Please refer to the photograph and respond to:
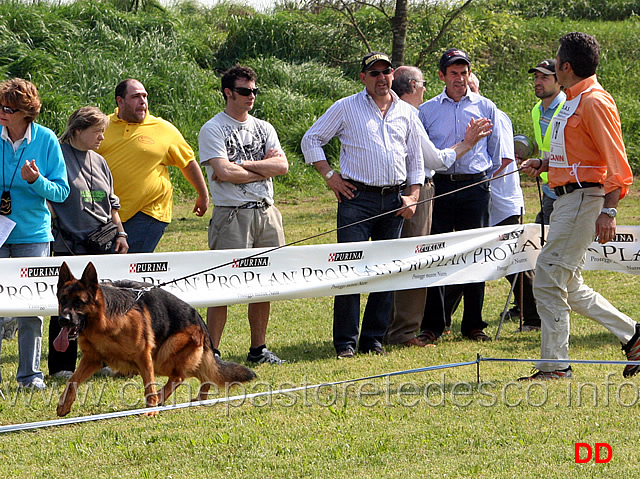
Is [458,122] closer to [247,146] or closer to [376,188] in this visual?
[376,188]

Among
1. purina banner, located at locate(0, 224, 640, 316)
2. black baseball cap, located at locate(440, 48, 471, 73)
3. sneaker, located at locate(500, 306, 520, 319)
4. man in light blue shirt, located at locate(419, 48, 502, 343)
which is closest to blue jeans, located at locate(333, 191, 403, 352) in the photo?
purina banner, located at locate(0, 224, 640, 316)

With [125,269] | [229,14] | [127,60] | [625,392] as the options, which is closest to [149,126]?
[125,269]

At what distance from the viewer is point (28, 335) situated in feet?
20.2

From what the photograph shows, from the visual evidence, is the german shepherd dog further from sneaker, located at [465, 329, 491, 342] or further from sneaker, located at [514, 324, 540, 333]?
sneaker, located at [514, 324, 540, 333]

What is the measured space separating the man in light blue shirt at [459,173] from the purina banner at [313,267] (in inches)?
10.3

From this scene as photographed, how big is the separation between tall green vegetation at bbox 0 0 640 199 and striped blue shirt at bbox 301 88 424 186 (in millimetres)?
10925

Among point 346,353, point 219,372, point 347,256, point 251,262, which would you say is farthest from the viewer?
point 347,256

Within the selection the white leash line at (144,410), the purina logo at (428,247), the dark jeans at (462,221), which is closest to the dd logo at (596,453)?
the white leash line at (144,410)

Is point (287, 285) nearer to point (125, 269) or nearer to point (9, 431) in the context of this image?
point (125, 269)

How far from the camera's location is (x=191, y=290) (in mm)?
6695

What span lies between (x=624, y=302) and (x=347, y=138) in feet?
12.0

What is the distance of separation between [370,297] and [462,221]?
4.04ft

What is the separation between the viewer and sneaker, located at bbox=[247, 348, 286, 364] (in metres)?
6.82

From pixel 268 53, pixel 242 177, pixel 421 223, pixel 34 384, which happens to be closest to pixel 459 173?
pixel 421 223
